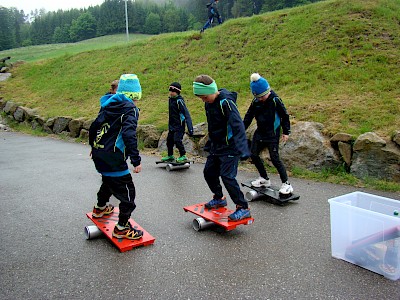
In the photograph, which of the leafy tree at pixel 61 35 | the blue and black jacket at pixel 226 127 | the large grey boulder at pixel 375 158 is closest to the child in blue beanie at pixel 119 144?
the blue and black jacket at pixel 226 127

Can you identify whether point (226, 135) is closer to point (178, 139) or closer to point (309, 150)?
point (309, 150)

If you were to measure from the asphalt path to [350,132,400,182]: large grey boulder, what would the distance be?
1.90 feet

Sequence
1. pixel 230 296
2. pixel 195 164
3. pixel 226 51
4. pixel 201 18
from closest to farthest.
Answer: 1. pixel 230 296
2. pixel 195 164
3. pixel 226 51
4. pixel 201 18

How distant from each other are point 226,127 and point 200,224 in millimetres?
1288

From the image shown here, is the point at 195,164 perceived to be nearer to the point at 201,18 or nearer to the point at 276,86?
the point at 276,86

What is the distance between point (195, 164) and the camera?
865 cm

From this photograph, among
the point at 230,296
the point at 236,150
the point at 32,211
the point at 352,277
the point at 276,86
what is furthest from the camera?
the point at 276,86

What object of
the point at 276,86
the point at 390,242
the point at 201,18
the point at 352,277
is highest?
the point at 201,18

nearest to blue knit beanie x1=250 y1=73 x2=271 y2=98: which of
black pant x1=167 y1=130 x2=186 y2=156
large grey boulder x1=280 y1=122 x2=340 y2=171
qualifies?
large grey boulder x1=280 y1=122 x2=340 y2=171

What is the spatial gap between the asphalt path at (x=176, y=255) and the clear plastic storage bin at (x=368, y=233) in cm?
12

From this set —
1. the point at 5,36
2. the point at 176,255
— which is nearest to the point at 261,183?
the point at 176,255

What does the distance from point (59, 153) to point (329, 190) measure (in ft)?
25.4

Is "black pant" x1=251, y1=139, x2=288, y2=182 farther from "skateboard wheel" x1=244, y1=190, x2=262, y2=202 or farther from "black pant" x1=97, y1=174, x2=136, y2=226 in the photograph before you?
"black pant" x1=97, y1=174, x2=136, y2=226

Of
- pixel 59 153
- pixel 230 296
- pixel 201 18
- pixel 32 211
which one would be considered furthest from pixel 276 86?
pixel 201 18
